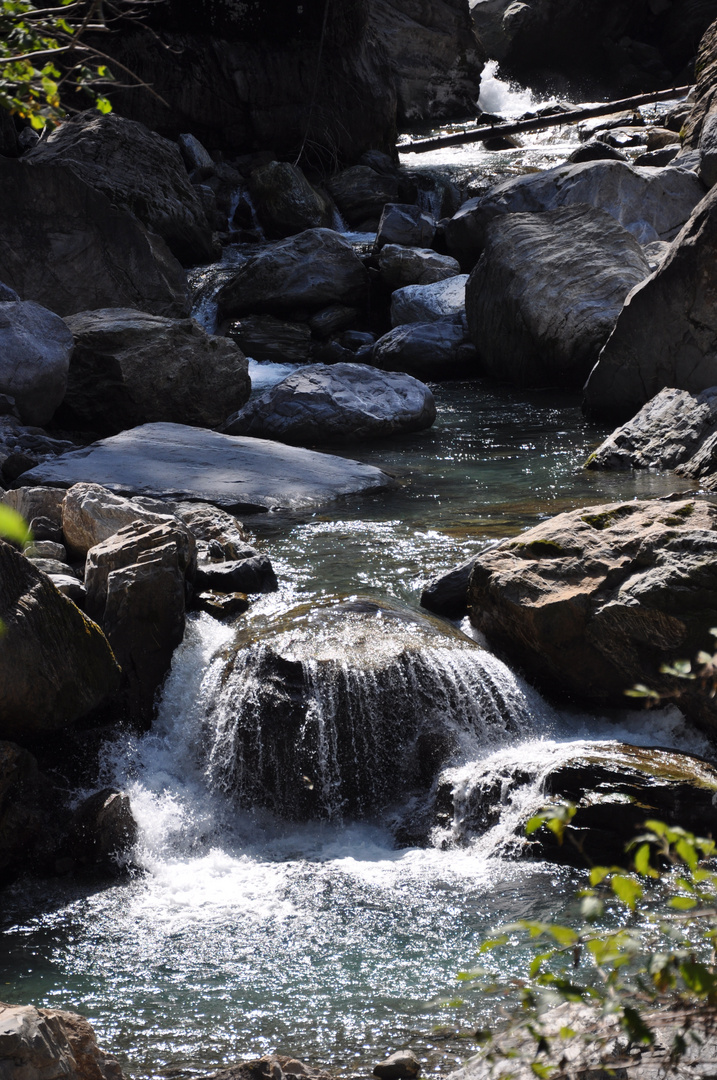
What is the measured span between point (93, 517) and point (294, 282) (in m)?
9.06

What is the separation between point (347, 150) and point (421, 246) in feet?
22.4

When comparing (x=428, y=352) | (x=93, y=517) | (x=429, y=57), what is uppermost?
(x=429, y=57)

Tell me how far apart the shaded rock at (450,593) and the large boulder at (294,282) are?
934 cm

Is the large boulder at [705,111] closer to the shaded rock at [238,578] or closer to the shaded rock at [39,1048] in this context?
the shaded rock at [238,578]

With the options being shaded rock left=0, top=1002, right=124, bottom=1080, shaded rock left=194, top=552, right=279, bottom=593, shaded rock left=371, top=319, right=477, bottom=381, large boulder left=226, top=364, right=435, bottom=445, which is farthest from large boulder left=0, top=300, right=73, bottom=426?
shaded rock left=0, top=1002, right=124, bottom=1080

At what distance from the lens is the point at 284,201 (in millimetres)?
18438

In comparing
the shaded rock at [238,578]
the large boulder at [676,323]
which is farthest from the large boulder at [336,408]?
the shaded rock at [238,578]

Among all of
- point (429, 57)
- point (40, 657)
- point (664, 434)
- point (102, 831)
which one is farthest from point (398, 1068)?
Answer: point (429, 57)

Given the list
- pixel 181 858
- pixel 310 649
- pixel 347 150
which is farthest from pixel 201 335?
pixel 347 150

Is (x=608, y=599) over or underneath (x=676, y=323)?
underneath

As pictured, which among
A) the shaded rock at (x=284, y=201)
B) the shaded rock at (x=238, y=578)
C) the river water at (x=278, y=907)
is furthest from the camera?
the shaded rock at (x=284, y=201)

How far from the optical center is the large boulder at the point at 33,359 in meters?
9.26

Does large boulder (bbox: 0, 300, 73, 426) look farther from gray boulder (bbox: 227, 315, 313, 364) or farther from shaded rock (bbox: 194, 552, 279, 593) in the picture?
gray boulder (bbox: 227, 315, 313, 364)

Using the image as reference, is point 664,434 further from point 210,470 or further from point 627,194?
point 627,194
